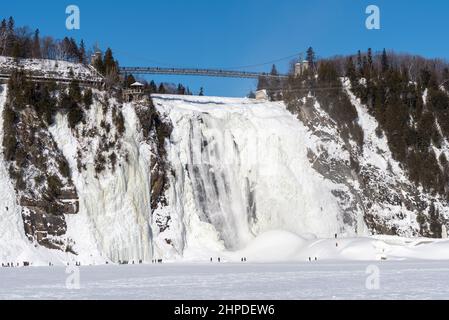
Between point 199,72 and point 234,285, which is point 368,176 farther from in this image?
point 234,285

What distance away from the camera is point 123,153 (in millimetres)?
64375

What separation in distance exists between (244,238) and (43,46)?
3980cm

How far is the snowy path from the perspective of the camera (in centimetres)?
2759

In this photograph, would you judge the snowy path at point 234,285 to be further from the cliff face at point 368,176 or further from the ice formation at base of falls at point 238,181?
the cliff face at point 368,176

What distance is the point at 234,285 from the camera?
107 feet

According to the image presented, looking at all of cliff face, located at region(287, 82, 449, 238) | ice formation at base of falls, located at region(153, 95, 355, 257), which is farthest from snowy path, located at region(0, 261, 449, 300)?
cliff face, located at region(287, 82, 449, 238)

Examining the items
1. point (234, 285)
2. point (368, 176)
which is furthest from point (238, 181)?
point (234, 285)

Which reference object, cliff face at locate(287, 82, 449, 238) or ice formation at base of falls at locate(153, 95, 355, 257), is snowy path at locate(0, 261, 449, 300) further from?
cliff face at locate(287, 82, 449, 238)

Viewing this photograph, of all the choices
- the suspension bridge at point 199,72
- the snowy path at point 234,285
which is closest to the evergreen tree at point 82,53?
the suspension bridge at point 199,72

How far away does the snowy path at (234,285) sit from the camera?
27594 mm

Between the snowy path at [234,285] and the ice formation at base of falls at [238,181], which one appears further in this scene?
the ice formation at base of falls at [238,181]

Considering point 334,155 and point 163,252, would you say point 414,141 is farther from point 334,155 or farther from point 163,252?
point 163,252

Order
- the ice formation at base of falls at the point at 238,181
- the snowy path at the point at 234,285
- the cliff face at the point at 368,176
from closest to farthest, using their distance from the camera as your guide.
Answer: the snowy path at the point at 234,285
the ice formation at base of falls at the point at 238,181
the cliff face at the point at 368,176

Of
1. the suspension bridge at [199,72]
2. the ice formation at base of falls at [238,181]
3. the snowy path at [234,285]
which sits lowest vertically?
the snowy path at [234,285]
